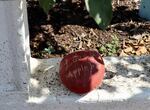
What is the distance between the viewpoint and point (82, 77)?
7.18 ft

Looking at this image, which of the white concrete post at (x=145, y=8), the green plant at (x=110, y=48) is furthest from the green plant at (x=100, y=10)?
the white concrete post at (x=145, y=8)

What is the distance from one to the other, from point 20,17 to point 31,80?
484 mm

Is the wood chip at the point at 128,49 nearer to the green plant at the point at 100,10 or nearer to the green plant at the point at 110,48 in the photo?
the green plant at the point at 110,48

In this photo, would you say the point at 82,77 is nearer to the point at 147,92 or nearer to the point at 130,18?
the point at 147,92

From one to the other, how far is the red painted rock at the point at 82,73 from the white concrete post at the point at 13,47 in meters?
0.20

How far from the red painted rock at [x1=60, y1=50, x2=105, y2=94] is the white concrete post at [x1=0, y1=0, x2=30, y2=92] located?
20 centimetres

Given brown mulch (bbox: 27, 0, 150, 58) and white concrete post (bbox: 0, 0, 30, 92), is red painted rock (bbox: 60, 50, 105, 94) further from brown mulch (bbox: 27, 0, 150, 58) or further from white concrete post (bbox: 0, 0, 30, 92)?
brown mulch (bbox: 27, 0, 150, 58)

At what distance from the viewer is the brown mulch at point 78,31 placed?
9.40 feet

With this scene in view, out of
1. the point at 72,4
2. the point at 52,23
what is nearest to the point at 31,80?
the point at 52,23

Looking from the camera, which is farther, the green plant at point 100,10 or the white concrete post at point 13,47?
the white concrete post at point 13,47

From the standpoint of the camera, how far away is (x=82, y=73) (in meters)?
2.19

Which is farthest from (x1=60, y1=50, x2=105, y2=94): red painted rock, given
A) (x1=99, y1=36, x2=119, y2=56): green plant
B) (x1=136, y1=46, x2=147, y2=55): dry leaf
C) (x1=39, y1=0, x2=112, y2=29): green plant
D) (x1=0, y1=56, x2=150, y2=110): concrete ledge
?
(x1=136, y1=46, x2=147, y2=55): dry leaf

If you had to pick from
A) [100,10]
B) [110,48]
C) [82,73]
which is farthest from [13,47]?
[110,48]

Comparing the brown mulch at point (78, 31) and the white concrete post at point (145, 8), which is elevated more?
the white concrete post at point (145, 8)
